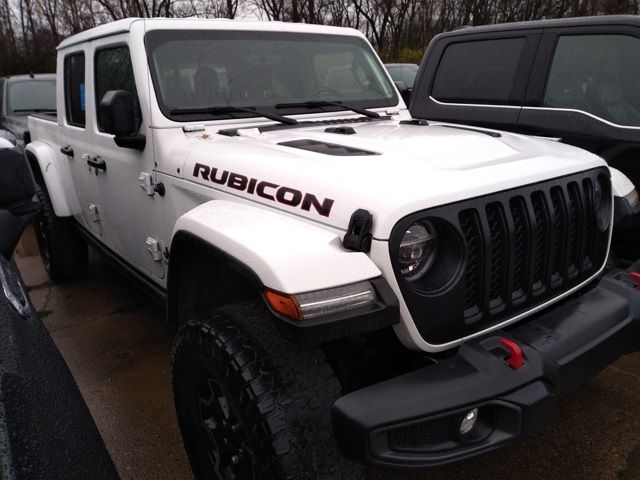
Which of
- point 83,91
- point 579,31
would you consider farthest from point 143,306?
point 579,31

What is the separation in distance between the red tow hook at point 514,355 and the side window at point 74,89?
3090 millimetres

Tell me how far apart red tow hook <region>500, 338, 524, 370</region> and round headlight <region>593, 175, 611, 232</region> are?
887mm

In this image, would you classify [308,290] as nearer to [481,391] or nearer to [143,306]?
[481,391]

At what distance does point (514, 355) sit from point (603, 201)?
1.03 m

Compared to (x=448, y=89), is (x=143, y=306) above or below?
below

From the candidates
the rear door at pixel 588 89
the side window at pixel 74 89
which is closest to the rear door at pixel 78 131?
the side window at pixel 74 89

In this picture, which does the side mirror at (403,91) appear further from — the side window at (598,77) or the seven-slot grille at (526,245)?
the seven-slot grille at (526,245)

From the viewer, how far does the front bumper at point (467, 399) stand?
1.46 meters

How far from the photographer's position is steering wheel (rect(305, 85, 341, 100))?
10.3 feet

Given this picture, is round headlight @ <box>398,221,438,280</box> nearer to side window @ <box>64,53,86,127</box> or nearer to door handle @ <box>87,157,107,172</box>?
door handle @ <box>87,157,107,172</box>

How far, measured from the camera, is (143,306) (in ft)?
13.5

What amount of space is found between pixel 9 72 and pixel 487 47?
21230 mm

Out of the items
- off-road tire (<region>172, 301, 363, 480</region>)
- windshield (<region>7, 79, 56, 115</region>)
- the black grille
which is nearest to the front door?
off-road tire (<region>172, 301, 363, 480</region>)

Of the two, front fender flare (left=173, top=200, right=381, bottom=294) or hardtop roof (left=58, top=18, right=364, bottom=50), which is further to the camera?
hardtop roof (left=58, top=18, right=364, bottom=50)
